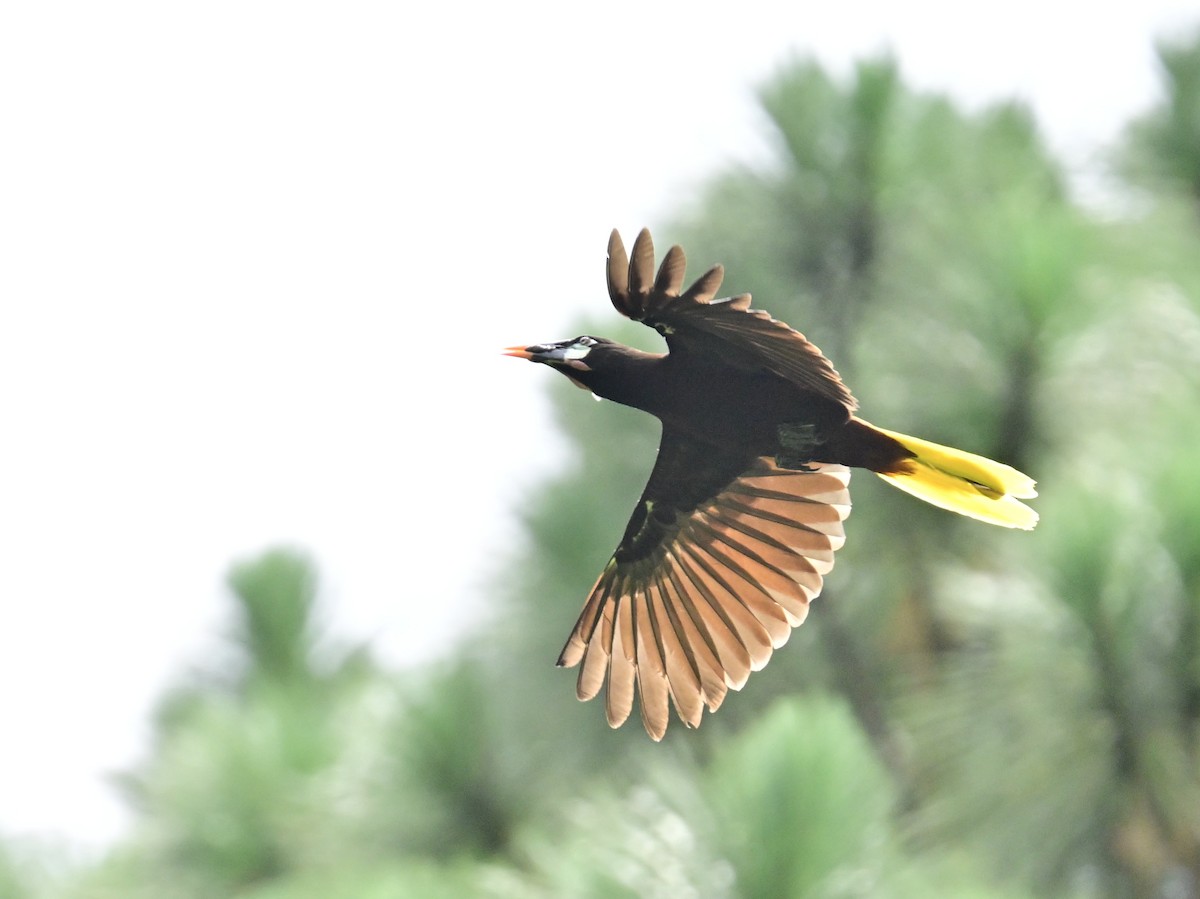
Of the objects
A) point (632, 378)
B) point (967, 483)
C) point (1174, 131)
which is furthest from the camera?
point (1174, 131)

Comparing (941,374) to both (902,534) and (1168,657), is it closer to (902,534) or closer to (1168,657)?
(902,534)

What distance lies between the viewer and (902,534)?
18.7 ft

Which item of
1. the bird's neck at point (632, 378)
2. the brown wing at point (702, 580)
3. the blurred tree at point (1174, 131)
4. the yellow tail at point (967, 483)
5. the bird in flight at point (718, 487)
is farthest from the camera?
A: the blurred tree at point (1174, 131)

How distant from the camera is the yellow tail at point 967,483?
2996 mm

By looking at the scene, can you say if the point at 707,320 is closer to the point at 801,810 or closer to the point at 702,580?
the point at 702,580

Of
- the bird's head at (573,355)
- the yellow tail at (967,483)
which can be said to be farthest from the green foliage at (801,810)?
the bird's head at (573,355)

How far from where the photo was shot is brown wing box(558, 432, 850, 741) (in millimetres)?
3260

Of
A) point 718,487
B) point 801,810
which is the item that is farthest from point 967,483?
point 801,810

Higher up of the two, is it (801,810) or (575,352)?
(575,352)

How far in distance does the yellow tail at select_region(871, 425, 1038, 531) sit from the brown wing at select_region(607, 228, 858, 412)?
29 centimetres

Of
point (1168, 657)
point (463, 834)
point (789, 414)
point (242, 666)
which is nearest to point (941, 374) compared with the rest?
point (1168, 657)

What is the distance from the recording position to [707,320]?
264 centimetres

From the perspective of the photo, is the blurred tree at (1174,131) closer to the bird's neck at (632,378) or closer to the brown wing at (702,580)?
the brown wing at (702,580)

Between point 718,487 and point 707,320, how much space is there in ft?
2.74
